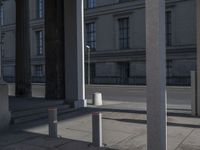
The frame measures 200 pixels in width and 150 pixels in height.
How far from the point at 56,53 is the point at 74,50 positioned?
117 cm

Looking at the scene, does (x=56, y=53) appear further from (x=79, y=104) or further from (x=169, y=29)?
(x=169, y=29)

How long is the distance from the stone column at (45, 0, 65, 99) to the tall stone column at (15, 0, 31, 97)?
154 inches

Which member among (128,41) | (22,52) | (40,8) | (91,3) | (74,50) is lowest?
(74,50)

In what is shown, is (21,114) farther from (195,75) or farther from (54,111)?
(195,75)

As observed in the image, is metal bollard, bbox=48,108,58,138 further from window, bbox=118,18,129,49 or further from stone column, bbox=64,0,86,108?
window, bbox=118,18,129,49

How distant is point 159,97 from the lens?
6.72 meters

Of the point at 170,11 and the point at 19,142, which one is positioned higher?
the point at 170,11

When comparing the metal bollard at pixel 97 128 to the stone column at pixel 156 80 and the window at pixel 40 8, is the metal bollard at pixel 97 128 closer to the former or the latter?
the stone column at pixel 156 80

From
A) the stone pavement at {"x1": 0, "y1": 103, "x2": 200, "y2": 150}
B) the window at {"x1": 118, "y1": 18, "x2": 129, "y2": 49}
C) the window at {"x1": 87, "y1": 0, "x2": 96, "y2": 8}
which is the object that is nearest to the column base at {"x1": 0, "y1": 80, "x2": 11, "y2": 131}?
the stone pavement at {"x1": 0, "y1": 103, "x2": 200, "y2": 150}

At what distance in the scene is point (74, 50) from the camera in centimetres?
1698

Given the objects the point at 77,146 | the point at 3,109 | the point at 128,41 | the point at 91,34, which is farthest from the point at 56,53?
the point at 91,34

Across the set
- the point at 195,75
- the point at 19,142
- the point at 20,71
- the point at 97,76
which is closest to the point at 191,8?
the point at 97,76

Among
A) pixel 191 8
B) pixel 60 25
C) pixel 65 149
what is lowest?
pixel 65 149

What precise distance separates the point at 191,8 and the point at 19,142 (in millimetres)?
43714
